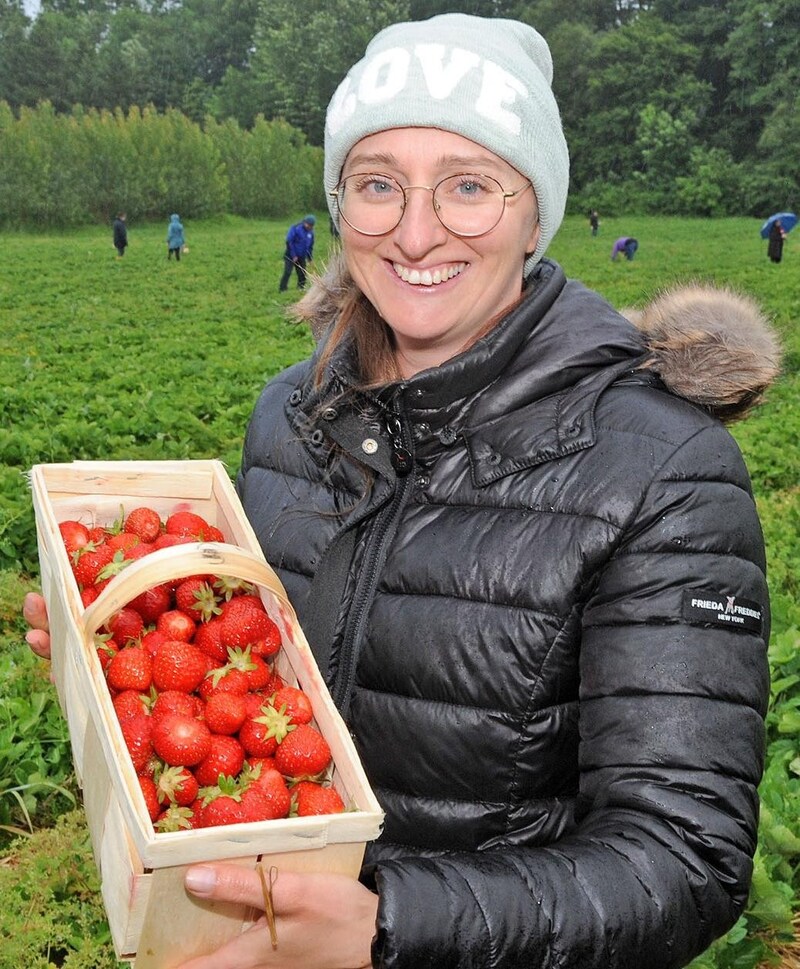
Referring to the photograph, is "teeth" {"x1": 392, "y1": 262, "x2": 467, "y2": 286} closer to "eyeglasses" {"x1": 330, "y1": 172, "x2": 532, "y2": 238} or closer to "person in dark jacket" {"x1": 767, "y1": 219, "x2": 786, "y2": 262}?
"eyeglasses" {"x1": 330, "y1": 172, "x2": 532, "y2": 238}

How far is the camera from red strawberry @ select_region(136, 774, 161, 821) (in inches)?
68.3

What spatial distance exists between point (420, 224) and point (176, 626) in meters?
0.86

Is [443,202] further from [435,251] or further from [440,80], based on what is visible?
[440,80]

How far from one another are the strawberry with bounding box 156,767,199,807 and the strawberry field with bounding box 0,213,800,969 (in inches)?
44.8

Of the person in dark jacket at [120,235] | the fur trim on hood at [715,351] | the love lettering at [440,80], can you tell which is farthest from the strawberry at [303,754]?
the person in dark jacket at [120,235]

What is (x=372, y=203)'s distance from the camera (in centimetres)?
203

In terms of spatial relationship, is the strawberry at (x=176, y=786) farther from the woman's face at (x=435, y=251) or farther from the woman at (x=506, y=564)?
the woman's face at (x=435, y=251)

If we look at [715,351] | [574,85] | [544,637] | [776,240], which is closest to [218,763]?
[544,637]

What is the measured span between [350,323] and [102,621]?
794 mm

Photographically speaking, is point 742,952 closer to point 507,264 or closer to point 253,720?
point 253,720

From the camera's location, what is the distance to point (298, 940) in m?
1.57

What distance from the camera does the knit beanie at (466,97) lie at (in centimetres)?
193

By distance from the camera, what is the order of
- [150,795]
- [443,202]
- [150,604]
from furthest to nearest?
[150,604], [443,202], [150,795]

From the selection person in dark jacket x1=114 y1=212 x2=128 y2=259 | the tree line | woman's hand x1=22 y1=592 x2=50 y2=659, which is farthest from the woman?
the tree line
